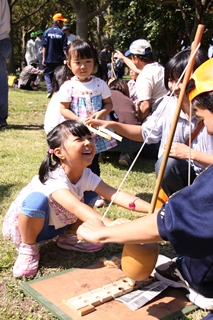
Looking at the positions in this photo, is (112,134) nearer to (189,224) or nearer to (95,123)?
(95,123)

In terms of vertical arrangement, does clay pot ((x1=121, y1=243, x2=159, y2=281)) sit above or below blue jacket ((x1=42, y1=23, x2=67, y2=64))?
below

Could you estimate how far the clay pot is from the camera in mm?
1702

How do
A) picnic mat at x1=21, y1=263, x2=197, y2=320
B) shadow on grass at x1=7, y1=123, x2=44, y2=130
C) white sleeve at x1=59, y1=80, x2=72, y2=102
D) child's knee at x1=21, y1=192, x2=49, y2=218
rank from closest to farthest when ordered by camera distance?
picnic mat at x1=21, y1=263, x2=197, y2=320, child's knee at x1=21, y1=192, x2=49, y2=218, white sleeve at x1=59, y1=80, x2=72, y2=102, shadow on grass at x1=7, y1=123, x2=44, y2=130

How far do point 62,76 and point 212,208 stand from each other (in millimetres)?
2354

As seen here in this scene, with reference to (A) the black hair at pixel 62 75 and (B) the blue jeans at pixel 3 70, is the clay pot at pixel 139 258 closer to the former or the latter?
(A) the black hair at pixel 62 75

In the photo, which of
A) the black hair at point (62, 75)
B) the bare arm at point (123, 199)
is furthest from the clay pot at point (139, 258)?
the black hair at point (62, 75)

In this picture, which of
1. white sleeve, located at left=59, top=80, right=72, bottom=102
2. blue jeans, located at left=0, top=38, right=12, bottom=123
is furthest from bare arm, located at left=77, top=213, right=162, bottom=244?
blue jeans, located at left=0, top=38, right=12, bottom=123

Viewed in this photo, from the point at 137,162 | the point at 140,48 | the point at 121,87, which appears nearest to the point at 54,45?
the point at 121,87

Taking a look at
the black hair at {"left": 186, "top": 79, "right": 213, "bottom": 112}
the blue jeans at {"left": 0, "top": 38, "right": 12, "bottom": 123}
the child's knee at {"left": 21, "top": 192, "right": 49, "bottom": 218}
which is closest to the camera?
the black hair at {"left": 186, "top": 79, "right": 213, "bottom": 112}

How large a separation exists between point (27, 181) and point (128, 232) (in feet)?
7.54

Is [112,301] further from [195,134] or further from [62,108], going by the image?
[62,108]

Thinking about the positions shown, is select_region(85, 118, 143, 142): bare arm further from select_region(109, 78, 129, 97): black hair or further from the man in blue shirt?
the man in blue shirt

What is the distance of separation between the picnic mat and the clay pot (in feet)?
0.72

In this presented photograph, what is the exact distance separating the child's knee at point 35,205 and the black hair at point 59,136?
0.41 ft
